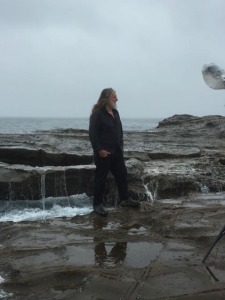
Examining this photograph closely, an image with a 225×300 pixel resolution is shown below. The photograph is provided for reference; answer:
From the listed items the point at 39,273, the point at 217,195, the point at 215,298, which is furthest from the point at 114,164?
the point at 215,298

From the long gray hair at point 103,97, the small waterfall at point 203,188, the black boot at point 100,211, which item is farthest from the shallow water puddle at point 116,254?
the small waterfall at point 203,188

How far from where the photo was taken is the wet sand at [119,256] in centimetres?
346

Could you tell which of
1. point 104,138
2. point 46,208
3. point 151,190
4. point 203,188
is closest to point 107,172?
point 104,138

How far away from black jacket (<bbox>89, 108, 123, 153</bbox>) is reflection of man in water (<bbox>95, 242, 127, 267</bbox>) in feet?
6.17

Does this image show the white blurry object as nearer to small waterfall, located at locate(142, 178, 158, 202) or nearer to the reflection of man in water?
the reflection of man in water

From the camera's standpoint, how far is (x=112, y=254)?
4.46 meters

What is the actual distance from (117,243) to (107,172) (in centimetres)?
183

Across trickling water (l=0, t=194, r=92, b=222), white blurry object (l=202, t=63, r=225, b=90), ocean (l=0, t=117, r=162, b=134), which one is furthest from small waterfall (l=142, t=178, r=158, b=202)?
ocean (l=0, t=117, r=162, b=134)

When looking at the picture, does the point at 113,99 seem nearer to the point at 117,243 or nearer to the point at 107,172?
the point at 107,172

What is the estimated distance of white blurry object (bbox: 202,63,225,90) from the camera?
12.2 ft

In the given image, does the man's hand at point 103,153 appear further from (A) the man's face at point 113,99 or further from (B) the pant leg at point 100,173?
(A) the man's face at point 113,99

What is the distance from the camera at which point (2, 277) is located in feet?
12.6

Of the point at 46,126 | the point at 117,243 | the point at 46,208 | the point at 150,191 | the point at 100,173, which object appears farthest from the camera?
the point at 46,126

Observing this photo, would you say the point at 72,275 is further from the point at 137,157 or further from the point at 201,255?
the point at 137,157
